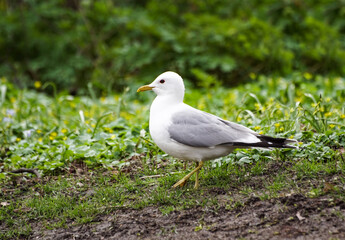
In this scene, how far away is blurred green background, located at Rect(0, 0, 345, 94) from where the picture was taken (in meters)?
8.61

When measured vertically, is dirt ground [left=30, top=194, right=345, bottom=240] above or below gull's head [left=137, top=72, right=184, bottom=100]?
below

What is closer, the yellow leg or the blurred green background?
the yellow leg

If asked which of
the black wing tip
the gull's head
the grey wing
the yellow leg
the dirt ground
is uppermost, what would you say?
the gull's head

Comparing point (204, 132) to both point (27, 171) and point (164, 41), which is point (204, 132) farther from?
point (164, 41)

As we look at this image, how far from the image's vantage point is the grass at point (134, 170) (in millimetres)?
3613

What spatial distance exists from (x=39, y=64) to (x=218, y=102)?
13.9 feet

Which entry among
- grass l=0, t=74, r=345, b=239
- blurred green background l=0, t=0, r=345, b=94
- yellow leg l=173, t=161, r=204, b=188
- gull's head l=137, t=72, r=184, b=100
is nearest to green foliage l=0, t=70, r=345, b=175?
grass l=0, t=74, r=345, b=239

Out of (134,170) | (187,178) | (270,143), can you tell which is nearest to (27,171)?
(134,170)

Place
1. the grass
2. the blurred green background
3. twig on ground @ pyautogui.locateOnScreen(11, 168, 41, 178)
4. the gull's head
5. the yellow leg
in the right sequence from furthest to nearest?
the blurred green background → twig on ground @ pyautogui.locateOnScreen(11, 168, 41, 178) → the gull's head → the yellow leg → the grass

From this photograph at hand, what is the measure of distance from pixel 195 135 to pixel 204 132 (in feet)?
0.26

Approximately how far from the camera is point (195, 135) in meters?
3.69

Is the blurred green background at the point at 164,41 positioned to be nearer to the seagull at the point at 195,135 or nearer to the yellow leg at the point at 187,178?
the seagull at the point at 195,135

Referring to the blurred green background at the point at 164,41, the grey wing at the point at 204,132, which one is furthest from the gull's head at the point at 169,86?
the blurred green background at the point at 164,41

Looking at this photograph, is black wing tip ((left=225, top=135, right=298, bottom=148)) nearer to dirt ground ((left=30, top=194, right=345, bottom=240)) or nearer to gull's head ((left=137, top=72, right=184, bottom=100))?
dirt ground ((left=30, top=194, right=345, bottom=240))
